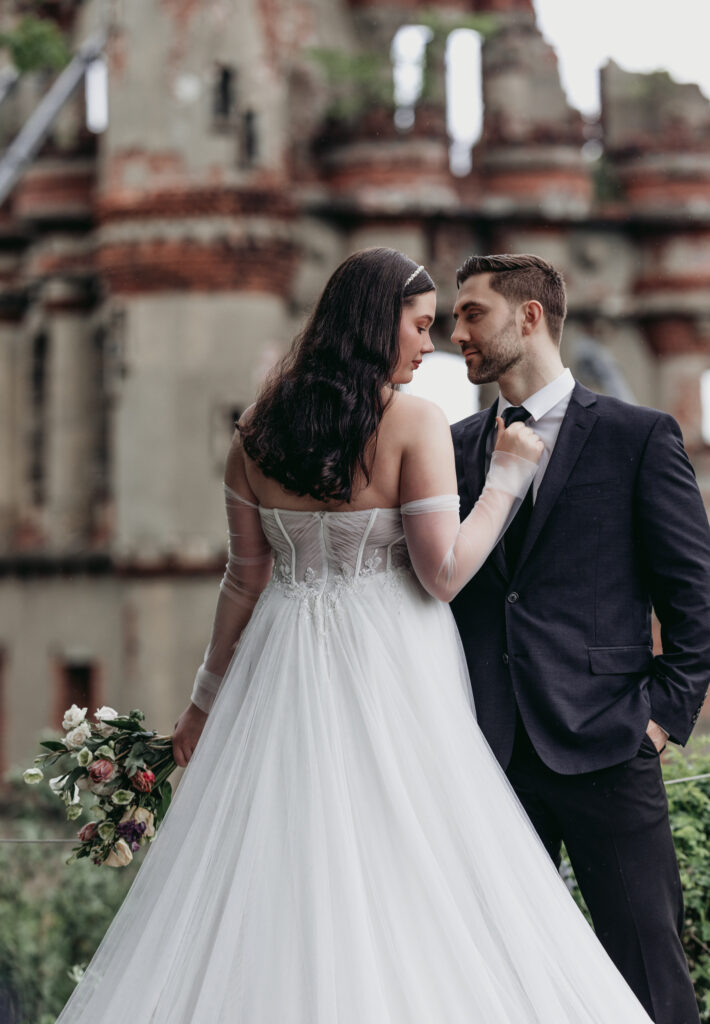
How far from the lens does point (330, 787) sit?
3.17 m

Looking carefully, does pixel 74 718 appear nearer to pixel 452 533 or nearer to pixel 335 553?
pixel 335 553

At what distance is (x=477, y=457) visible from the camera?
3705 mm

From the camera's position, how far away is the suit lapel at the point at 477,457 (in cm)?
367

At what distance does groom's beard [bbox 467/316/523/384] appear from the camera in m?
3.48

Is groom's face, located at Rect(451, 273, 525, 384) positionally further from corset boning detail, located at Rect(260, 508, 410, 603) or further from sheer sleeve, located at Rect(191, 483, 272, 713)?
sheer sleeve, located at Rect(191, 483, 272, 713)

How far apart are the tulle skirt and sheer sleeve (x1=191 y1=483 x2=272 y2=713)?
7.7 inches

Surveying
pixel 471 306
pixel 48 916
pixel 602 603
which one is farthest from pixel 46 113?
pixel 602 603

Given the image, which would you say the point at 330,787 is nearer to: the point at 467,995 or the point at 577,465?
the point at 467,995

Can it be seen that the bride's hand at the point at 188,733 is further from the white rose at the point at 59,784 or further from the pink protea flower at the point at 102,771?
the white rose at the point at 59,784

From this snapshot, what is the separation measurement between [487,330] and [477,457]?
14.5 inches

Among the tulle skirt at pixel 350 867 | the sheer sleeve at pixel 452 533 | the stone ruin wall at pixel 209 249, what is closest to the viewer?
the tulle skirt at pixel 350 867

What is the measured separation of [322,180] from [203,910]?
14.2 meters

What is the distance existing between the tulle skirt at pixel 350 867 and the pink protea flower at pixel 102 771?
0.40 metres

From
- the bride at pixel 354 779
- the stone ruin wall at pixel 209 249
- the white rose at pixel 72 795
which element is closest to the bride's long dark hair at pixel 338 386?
the bride at pixel 354 779
